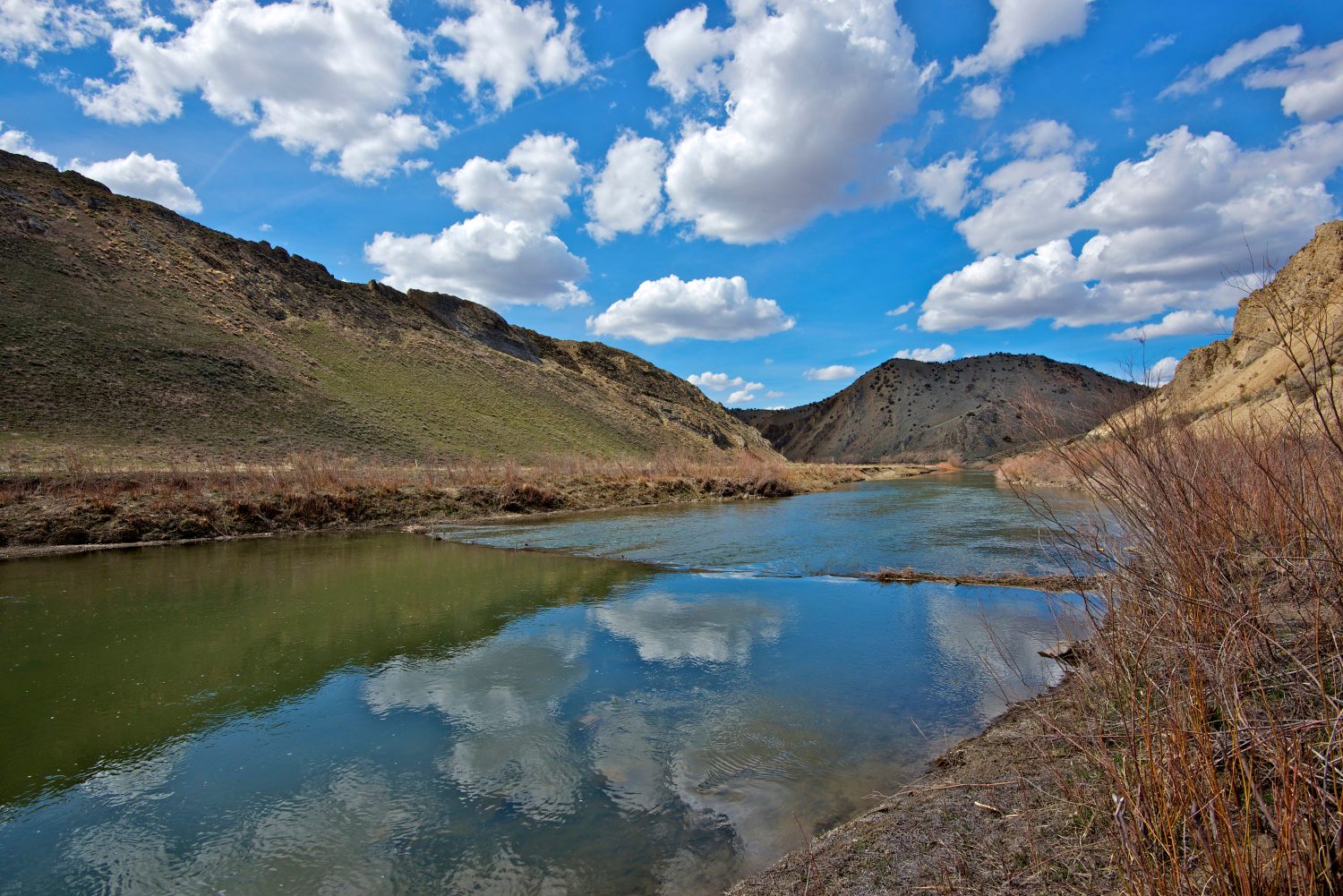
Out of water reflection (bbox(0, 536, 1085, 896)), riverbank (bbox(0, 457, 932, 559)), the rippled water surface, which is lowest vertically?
water reflection (bbox(0, 536, 1085, 896))

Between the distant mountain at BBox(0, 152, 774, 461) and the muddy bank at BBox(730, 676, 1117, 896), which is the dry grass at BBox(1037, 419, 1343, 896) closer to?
the muddy bank at BBox(730, 676, 1117, 896)

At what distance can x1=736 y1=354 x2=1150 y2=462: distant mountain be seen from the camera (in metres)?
107

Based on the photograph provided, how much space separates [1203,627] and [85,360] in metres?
46.0

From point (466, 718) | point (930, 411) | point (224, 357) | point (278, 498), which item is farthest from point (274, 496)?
point (930, 411)

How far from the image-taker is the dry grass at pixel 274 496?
62.0 feet

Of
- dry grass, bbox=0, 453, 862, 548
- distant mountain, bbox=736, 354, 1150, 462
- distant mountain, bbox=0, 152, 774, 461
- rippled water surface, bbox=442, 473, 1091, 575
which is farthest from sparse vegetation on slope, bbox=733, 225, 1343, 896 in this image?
distant mountain, bbox=736, 354, 1150, 462

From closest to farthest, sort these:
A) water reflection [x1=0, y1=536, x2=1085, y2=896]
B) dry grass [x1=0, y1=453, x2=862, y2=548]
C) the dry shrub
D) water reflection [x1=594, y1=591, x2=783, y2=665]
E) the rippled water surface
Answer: the dry shrub → water reflection [x1=0, y1=536, x2=1085, y2=896] → water reflection [x1=594, y1=591, x2=783, y2=665] → the rippled water surface → dry grass [x1=0, y1=453, x2=862, y2=548]

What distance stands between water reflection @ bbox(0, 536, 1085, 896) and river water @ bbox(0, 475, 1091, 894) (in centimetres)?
3

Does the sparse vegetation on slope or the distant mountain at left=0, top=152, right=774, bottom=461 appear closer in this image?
the sparse vegetation on slope

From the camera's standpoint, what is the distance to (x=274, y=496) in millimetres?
23047

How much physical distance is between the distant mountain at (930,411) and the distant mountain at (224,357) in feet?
175

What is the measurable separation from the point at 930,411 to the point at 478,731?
12568cm

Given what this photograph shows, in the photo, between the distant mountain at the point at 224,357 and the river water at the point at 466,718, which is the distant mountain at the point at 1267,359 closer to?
the river water at the point at 466,718

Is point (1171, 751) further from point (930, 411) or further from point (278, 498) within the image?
point (930, 411)
